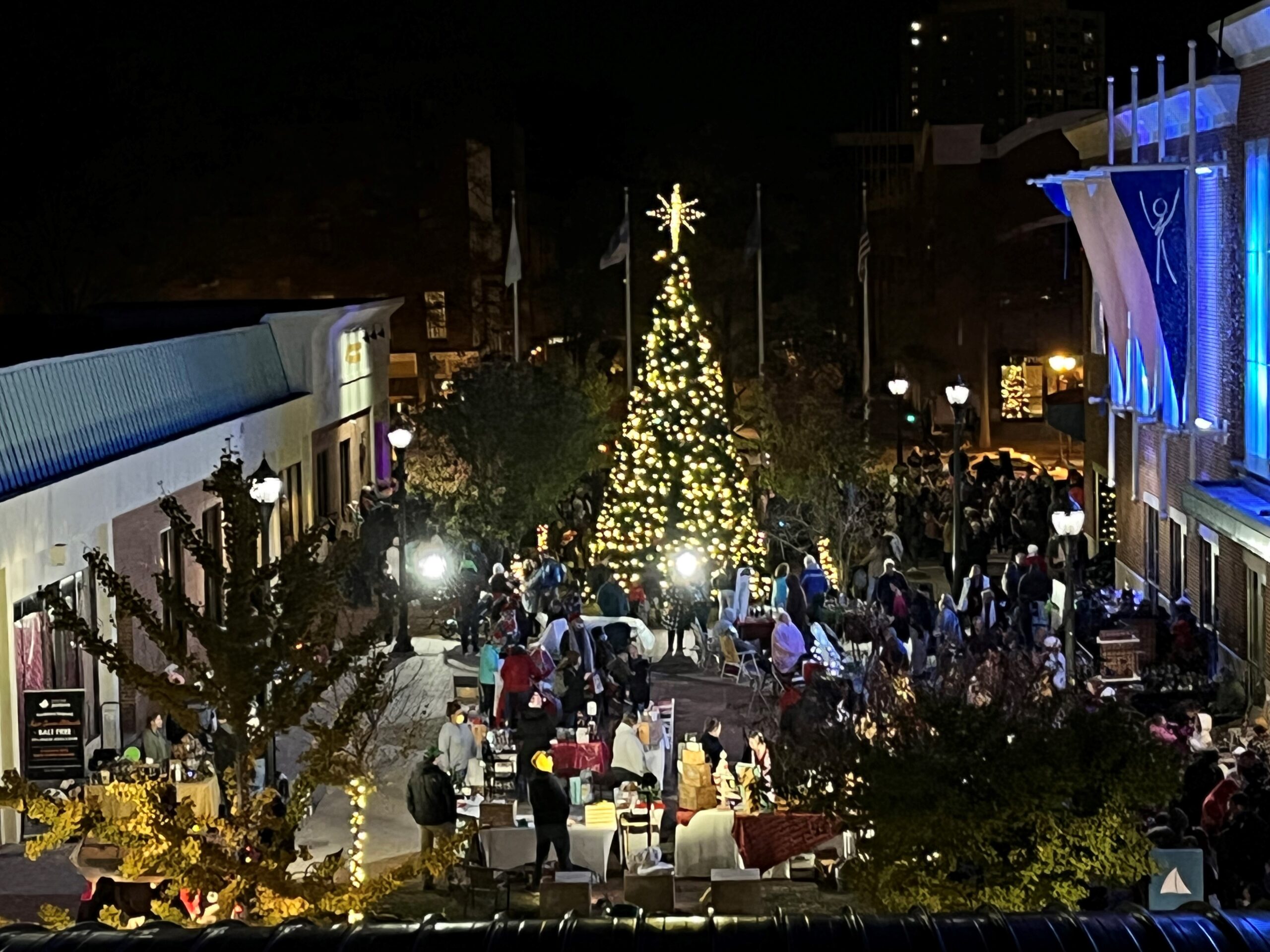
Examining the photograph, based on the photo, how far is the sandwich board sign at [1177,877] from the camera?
1318cm

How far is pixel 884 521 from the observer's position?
3216 cm

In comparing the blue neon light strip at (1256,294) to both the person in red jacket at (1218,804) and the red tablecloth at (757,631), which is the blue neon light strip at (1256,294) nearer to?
the red tablecloth at (757,631)

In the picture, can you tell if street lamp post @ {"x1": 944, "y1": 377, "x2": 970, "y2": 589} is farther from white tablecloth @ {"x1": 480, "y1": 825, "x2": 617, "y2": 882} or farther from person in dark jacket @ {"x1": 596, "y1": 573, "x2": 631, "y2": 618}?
white tablecloth @ {"x1": 480, "y1": 825, "x2": 617, "y2": 882}

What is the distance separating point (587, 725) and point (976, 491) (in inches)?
673

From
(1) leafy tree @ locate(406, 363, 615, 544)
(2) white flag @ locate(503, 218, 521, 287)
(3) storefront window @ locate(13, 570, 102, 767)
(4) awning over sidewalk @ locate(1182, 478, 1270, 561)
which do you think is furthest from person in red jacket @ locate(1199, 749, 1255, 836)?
(2) white flag @ locate(503, 218, 521, 287)

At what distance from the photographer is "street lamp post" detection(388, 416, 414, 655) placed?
88.9 ft

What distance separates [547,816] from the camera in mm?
15820

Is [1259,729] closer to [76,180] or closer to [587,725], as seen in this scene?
[587,725]

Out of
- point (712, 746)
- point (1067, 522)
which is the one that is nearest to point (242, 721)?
point (712, 746)

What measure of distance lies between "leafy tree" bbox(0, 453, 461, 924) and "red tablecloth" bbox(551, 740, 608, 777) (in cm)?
462

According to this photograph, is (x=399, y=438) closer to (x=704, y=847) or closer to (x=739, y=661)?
(x=739, y=661)

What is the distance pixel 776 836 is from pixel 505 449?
771 inches

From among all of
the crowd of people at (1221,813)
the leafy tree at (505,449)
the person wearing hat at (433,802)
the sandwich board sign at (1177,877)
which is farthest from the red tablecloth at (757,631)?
the sandwich board sign at (1177,877)

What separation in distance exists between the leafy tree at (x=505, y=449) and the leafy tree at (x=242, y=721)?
19.4 meters
